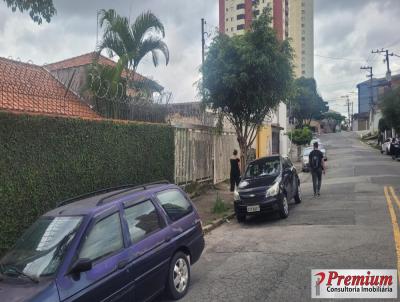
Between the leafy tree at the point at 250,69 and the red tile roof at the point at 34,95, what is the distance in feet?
16.6

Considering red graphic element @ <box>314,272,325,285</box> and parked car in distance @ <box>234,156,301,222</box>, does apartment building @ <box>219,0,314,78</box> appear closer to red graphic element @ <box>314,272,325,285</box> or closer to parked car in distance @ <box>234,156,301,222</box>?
parked car in distance @ <box>234,156,301,222</box>

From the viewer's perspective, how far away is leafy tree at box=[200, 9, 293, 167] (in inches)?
562

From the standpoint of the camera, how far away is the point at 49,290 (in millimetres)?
4102

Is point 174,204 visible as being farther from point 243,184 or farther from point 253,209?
point 243,184

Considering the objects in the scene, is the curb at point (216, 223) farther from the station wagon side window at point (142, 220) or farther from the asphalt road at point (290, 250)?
the station wagon side window at point (142, 220)

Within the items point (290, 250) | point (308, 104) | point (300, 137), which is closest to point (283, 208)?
point (290, 250)

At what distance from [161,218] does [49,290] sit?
81.7 inches

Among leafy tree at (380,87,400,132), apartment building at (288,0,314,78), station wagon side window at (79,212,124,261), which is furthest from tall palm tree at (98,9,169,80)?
apartment building at (288,0,314,78)

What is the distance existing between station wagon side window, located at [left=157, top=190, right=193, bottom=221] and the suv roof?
0.39 feet

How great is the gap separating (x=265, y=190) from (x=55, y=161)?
536 cm

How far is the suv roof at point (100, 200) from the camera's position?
522 cm

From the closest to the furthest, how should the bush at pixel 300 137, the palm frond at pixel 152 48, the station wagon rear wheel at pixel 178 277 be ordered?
the station wagon rear wheel at pixel 178 277
the palm frond at pixel 152 48
the bush at pixel 300 137

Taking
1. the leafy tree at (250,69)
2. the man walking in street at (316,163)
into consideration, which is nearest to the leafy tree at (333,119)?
the man walking in street at (316,163)

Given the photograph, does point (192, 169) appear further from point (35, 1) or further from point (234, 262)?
point (35, 1)
